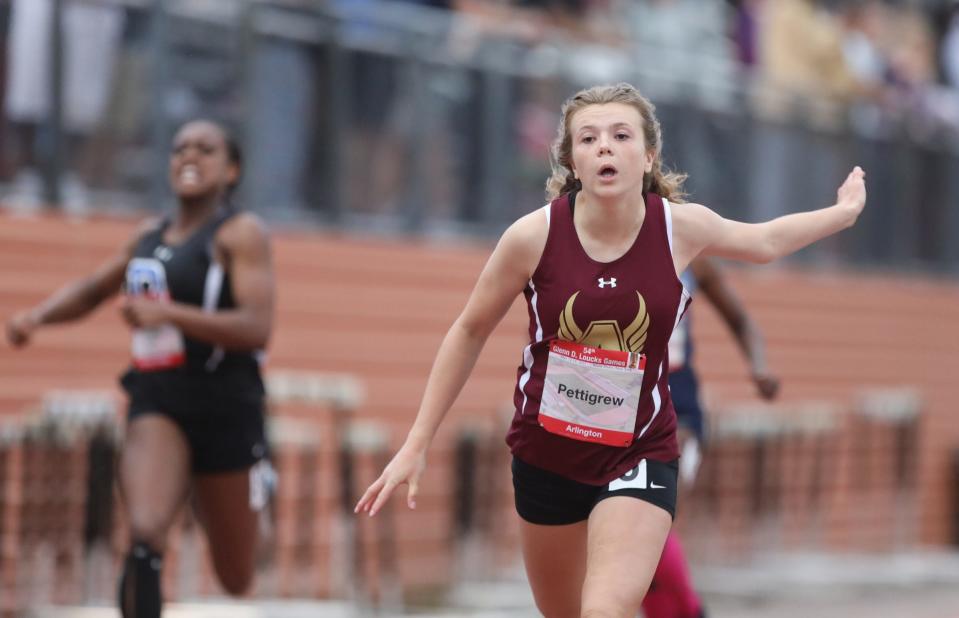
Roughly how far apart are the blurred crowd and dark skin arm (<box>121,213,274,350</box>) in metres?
3.07

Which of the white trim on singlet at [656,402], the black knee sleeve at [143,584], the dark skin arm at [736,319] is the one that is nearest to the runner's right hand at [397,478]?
the white trim on singlet at [656,402]

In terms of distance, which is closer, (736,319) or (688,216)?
(688,216)

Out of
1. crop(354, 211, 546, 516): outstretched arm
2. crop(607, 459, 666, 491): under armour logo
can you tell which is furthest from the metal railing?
crop(607, 459, 666, 491): under armour logo

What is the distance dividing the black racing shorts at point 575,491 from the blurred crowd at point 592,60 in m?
5.15

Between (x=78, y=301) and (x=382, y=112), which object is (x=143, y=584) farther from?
(x=382, y=112)

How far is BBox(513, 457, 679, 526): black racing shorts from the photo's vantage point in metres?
5.43

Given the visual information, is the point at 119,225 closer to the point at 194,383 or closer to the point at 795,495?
the point at 194,383

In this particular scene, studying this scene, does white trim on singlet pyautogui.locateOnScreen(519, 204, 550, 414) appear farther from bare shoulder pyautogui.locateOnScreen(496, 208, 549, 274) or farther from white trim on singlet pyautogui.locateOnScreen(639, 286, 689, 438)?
white trim on singlet pyautogui.locateOnScreen(639, 286, 689, 438)

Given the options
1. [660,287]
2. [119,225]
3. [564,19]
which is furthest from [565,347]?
[564,19]

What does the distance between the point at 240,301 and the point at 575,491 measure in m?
2.06

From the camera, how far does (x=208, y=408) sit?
7.07 metres

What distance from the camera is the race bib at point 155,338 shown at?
708 cm

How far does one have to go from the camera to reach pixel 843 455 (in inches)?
668

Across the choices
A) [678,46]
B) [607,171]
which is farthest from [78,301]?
[678,46]
